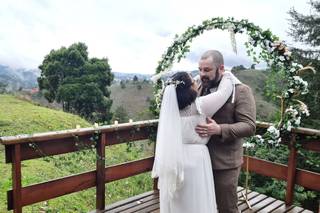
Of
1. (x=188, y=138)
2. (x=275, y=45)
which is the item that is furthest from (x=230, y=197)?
(x=275, y=45)

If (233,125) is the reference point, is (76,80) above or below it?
above

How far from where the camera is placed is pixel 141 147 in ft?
12.0

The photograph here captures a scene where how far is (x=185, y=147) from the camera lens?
211 cm

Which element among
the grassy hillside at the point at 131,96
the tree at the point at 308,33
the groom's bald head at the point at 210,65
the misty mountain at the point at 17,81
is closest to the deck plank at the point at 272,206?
the groom's bald head at the point at 210,65

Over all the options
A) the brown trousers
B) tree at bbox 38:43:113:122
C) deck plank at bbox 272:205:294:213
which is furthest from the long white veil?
tree at bbox 38:43:113:122

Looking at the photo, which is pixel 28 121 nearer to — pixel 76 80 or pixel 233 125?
pixel 233 125

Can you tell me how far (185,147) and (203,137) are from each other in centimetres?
15

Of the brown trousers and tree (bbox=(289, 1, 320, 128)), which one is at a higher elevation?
tree (bbox=(289, 1, 320, 128))

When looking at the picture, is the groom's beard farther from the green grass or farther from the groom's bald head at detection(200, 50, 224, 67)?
the green grass

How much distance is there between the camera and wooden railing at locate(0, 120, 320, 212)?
7.83 feet

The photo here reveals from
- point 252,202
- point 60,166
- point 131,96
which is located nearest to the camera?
point 252,202

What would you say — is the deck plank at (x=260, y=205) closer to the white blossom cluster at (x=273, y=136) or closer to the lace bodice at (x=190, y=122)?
the white blossom cluster at (x=273, y=136)

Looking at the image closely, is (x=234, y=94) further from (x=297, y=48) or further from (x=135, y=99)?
(x=135, y=99)

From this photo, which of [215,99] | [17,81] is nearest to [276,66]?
[215,99]
